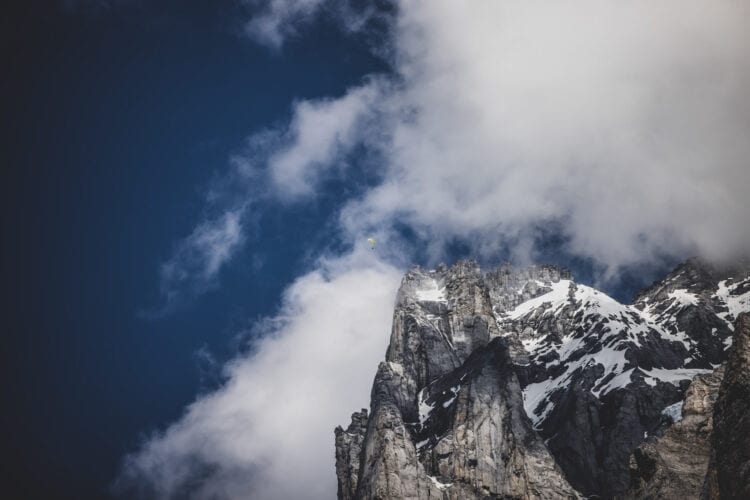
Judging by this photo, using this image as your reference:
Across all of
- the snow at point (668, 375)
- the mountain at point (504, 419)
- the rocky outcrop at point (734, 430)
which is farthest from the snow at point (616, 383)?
the rocky outcrop at point (734, 430)

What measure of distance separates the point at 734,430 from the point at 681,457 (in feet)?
57.4

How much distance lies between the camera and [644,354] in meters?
180

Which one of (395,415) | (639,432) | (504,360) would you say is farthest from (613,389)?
(395,415)

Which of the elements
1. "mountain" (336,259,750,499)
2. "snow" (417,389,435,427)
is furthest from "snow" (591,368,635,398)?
"snow" (417,389,435,427)

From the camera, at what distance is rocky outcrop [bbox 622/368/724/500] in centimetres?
3706

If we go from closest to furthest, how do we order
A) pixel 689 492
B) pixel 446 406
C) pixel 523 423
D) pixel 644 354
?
pixel 689 492
pixel 523 423
pixel 446 406
pixel 644 354

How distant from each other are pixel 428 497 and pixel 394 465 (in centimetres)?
913

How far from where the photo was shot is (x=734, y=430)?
77.9ft

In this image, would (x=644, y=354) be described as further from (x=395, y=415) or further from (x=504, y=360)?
(x=395, y=415)

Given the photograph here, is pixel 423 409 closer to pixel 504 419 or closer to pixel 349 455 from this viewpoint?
pixel 349 455

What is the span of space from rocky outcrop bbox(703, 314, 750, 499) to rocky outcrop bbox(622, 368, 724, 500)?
1256cm

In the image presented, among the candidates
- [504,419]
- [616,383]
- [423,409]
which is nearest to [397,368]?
[423,409]

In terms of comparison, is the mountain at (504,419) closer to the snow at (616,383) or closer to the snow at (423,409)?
the snow at (423,409)

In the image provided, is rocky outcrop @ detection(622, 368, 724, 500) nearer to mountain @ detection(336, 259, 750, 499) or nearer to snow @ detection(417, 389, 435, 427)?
mountain @ detection(336, 259, 750, 499)
